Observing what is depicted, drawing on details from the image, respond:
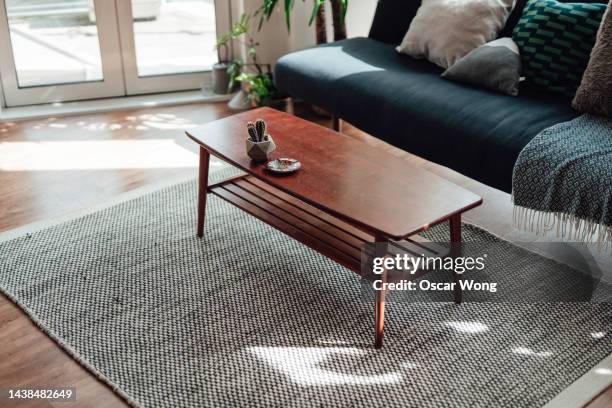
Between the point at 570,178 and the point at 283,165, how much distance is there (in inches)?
34.9

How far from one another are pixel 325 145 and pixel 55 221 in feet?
3.55

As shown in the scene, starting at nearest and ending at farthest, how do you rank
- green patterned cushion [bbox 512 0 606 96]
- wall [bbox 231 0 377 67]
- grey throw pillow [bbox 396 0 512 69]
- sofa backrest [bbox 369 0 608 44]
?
green patterned cushion [bbox 512 0 606 96], grey throw pillow [bbox 396 0 512 69], sofa backrest [bbox 369 0 608 44], wall [bbox 231 0 377 67]

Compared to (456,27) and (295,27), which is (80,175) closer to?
(295,27)

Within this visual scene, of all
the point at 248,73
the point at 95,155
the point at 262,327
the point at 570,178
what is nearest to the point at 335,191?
the point at 262,327

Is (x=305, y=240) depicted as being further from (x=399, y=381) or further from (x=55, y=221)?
(x=55, y=221)

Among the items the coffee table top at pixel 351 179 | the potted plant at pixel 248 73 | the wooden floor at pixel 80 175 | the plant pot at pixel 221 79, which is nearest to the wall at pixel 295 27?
the potted plant at pixel 248 73

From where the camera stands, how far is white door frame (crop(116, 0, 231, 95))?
156 inches

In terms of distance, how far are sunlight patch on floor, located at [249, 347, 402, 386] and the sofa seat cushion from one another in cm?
85

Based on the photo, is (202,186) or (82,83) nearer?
(202,186)

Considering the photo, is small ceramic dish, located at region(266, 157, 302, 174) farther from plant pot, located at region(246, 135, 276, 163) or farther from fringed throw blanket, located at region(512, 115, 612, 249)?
fringed throw blanket, located at region(512, 115, 612, 249)

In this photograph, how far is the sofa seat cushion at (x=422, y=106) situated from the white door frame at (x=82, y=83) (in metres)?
1.00

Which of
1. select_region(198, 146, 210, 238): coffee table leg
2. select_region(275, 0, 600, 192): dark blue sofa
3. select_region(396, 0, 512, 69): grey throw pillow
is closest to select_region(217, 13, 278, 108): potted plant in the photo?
select_region(275, 0, 600, 192): dark blue sofa

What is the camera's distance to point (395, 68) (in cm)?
327

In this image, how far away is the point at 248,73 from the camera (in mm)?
4133
